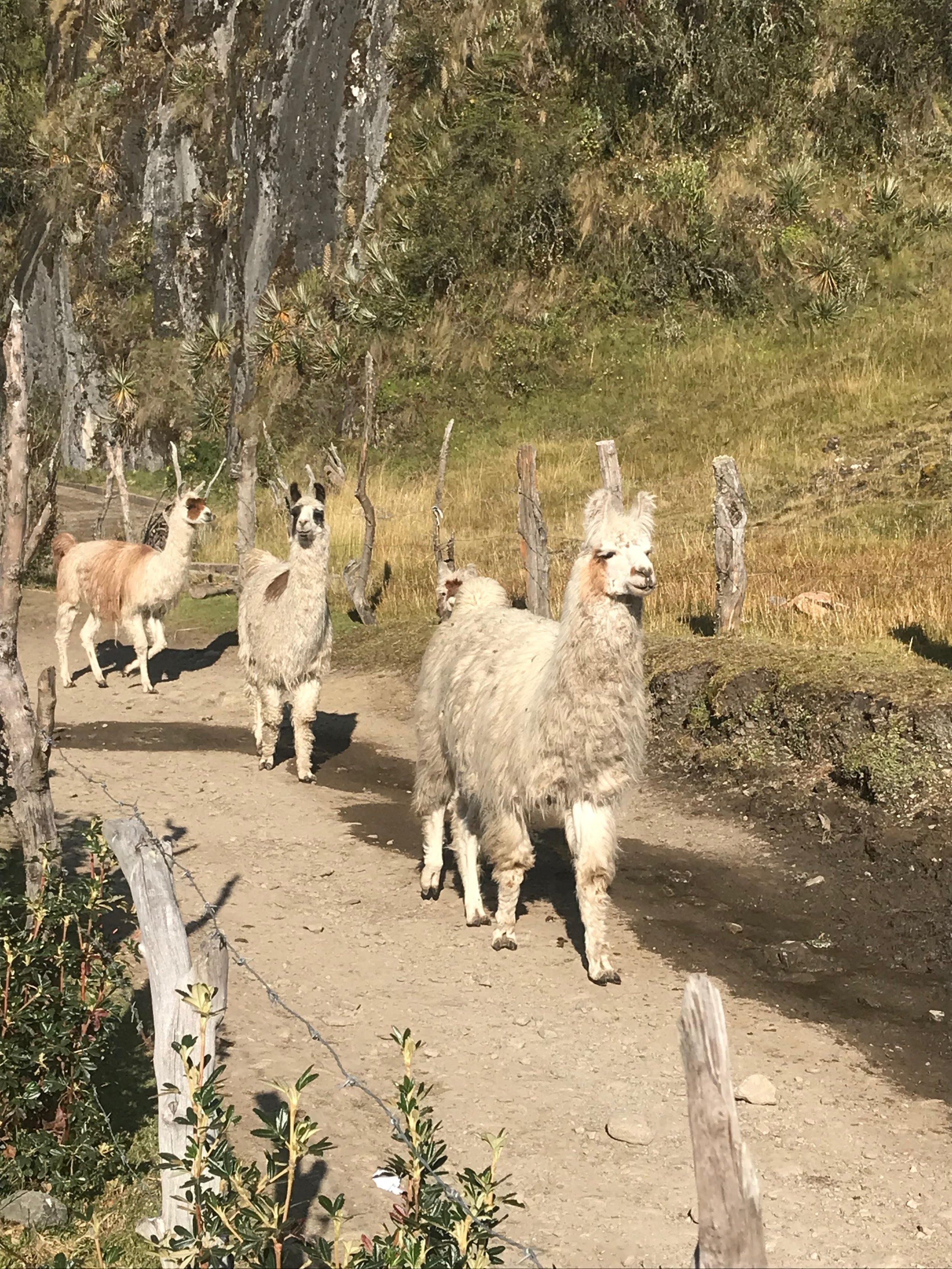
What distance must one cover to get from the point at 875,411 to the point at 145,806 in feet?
58.0

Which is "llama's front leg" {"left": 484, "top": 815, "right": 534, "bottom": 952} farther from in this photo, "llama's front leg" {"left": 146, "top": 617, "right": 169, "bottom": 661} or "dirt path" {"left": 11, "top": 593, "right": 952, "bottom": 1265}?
"llama's front leg" {"left": 146, "top": 617, "right": 169, "bottom": 661}

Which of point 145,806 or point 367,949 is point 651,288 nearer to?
point 145,806

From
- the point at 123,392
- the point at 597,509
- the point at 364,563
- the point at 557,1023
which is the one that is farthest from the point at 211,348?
the point at 557,1023

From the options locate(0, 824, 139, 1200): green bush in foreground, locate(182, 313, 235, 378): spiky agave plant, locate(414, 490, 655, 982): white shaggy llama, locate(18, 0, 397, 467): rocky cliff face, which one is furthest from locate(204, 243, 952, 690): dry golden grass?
locate(18, 0, 397, 467): rocky cliff face

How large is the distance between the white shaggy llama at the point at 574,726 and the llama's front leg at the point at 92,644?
342 inches

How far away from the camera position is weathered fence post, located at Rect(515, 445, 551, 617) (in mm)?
15023

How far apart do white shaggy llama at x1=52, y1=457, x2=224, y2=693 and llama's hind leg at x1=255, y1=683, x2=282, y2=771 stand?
3704mm

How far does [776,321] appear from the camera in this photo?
29281 millimetres

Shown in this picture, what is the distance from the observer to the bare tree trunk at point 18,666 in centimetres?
696

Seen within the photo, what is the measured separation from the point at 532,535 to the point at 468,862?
6847 millimetres

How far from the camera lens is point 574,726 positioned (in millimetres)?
7727

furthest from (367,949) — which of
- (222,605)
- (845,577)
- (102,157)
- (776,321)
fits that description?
(102,157)

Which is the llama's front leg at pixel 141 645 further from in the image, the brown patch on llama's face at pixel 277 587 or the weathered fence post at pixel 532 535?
the weathered fence post at pixel 532 535

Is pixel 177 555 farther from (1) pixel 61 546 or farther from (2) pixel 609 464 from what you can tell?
(2) pixel 609 464
